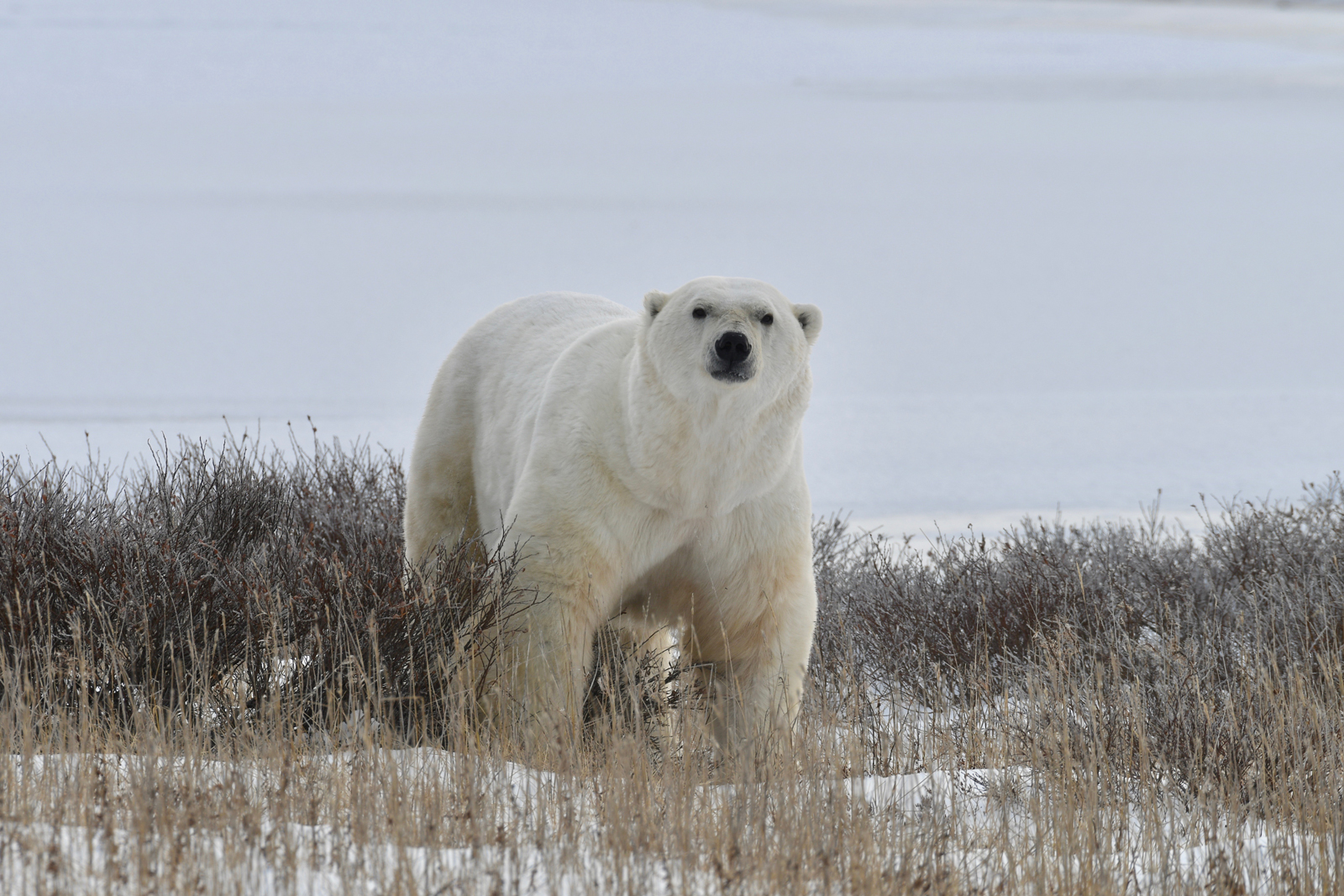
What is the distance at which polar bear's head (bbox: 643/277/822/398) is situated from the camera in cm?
282

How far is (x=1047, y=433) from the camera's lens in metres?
14.5

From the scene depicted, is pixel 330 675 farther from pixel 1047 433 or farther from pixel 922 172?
pixel 922 172

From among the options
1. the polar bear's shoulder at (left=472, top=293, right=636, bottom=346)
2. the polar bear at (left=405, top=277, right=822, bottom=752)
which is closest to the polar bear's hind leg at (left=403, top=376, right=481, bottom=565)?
the polar bear's shoulder at (left=472, top=293, right=636, bottom=346)

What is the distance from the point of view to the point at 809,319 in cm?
323

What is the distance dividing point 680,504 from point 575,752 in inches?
27.1

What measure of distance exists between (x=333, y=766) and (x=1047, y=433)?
42.8 feet

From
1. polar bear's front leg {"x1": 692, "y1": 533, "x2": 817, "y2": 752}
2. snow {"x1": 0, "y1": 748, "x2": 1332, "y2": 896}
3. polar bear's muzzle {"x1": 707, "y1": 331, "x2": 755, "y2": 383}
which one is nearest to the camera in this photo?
snow {"x1": 0, "y1": 748, "x2": 1332, "y2": 896}

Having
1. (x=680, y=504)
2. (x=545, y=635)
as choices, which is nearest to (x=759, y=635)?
(x=680, y=504)

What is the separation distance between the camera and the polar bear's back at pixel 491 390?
12.3ft

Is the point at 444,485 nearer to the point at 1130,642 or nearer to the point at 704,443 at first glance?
the point at 704,443

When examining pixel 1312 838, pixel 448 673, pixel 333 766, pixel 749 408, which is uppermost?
pixel 749 408

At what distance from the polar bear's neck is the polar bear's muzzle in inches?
3.4

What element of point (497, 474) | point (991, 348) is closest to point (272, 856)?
point (497, 474)

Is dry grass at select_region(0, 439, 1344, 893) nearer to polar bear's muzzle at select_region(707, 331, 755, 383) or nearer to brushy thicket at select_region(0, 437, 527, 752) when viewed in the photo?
brushy thicket at select_region(0, 437, 527, 752)
